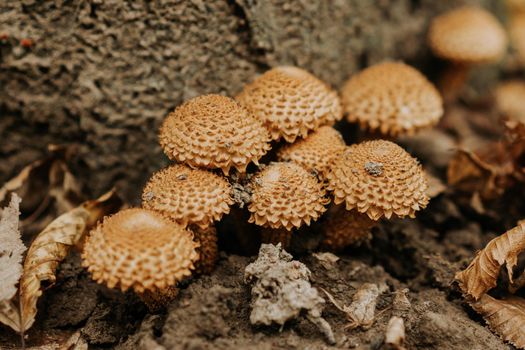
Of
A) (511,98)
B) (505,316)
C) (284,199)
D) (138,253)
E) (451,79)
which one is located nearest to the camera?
(138,253)

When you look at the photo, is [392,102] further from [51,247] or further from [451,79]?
[51,247]

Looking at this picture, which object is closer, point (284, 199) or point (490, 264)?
point (284, 199)

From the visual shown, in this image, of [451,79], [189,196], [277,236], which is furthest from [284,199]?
[451,79]

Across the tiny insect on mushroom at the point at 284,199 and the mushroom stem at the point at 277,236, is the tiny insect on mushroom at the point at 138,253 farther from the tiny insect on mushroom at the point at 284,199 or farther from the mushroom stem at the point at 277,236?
the mushroom stem at the point at 277,236

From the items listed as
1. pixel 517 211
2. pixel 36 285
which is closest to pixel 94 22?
pixel 36 285

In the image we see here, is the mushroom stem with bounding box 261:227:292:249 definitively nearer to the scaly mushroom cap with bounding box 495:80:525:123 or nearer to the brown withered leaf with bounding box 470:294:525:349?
the brown withered leaf with bounding box 470:294:525:349

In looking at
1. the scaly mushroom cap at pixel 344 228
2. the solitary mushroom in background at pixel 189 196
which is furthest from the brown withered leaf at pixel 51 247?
the scaly mushroom cap at pixel 344 228
